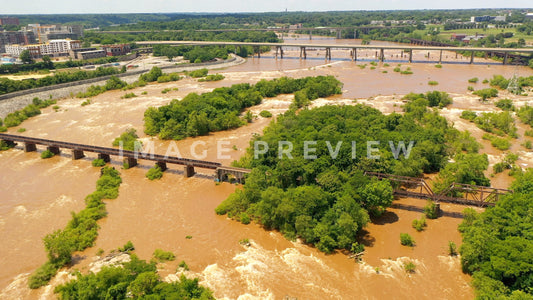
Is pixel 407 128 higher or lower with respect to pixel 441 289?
higher

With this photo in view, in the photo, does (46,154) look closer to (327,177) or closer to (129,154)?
(129,154)

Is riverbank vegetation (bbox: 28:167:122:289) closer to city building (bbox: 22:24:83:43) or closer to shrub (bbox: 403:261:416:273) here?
shrub (bbox: 403:261:416:273)

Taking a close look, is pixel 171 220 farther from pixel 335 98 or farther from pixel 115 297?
pixel 335 98

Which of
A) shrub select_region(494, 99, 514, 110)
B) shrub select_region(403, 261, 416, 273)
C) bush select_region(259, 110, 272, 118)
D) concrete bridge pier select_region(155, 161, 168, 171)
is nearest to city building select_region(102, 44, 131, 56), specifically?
bush select_region(259, 110, 272, 118)

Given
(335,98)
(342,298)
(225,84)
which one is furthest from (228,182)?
(225,84)

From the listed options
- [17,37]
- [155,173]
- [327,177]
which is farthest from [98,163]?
[17,37]
